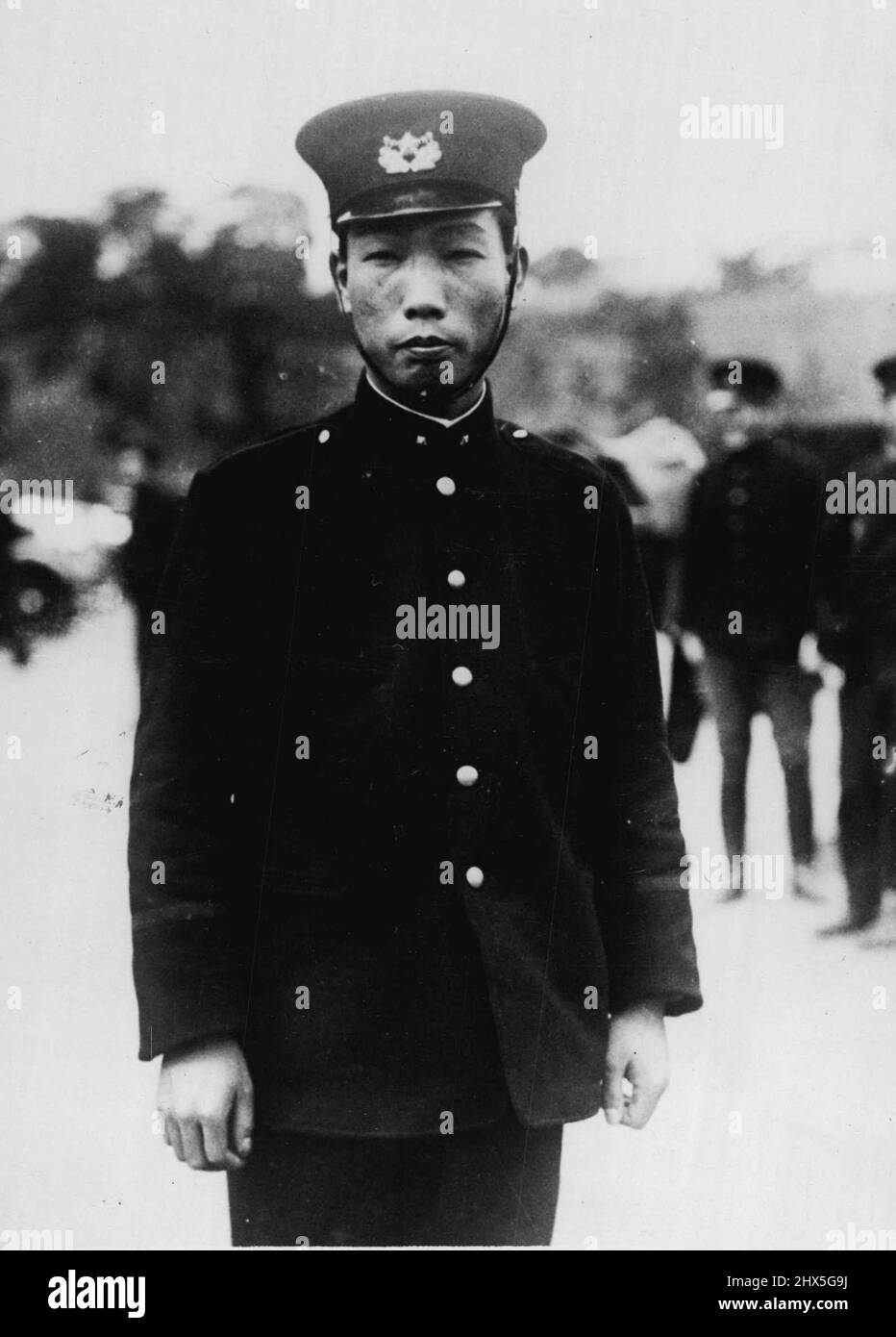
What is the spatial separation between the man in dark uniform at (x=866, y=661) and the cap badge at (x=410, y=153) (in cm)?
105

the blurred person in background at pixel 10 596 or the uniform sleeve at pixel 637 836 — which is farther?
the blurred person in background at pixel 10 596

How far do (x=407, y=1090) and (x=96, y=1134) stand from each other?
0.77 metres

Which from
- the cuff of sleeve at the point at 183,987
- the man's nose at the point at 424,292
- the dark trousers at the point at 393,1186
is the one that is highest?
the man's nose at the point at 424,292

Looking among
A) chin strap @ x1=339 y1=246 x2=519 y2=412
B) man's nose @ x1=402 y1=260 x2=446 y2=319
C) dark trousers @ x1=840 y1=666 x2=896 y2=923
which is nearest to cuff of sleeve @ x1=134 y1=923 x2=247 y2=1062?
chin strap @ x1=339 y1=246 x2=519 y2=412

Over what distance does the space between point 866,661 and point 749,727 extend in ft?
0.91

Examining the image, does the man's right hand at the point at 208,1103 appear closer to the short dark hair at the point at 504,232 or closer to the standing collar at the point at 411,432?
the standing collar at the point at 411,432

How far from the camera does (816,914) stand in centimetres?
275

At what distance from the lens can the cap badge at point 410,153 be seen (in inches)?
90.3

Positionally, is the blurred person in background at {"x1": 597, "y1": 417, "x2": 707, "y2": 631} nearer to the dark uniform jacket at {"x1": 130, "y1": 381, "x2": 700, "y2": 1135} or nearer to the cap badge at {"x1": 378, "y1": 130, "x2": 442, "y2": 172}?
the dark uniform jacket at {"x1": 130, "y1": 381, "x2": 700, "y2": 1135}

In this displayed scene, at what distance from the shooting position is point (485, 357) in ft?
7.69

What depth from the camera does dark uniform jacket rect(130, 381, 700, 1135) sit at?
2.23 m

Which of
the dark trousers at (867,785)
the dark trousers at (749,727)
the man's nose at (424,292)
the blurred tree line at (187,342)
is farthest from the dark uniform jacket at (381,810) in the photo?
the dark trousers at (867,785)
